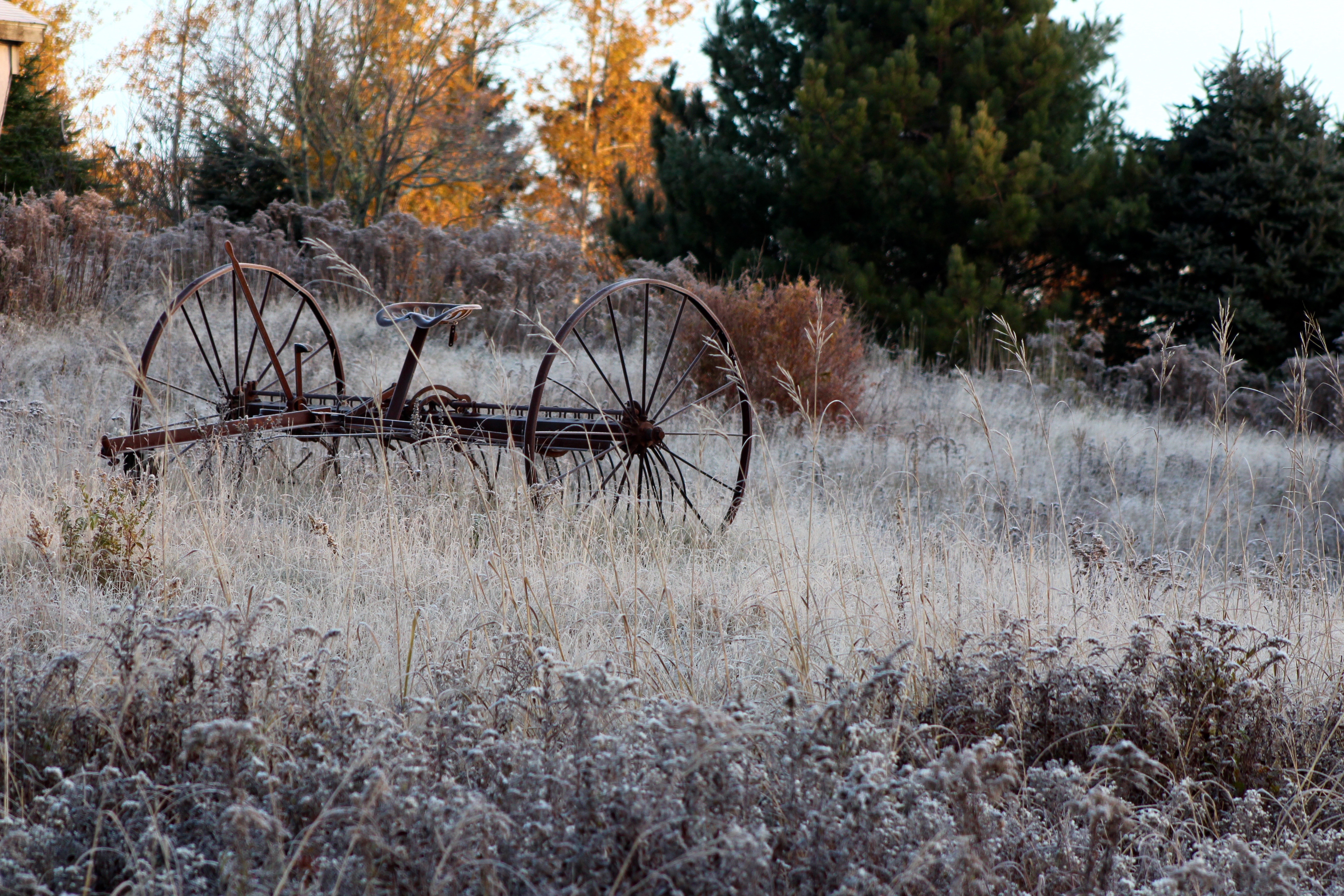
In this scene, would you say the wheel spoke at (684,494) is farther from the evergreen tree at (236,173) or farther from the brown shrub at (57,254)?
Result: the evergreen tree at (236,173)

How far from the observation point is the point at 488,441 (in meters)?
3.54

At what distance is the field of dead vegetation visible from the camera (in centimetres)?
145

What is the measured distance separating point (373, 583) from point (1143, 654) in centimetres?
219

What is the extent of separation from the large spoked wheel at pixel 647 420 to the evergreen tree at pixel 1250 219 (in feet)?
20.3

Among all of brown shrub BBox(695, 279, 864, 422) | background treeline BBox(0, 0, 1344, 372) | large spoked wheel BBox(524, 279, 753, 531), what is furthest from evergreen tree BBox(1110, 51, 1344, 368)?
large spoked wheel BBox(524, 279, 753, 531)

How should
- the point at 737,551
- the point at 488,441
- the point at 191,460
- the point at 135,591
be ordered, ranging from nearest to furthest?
the point at 135,591 < the point at 488,441 < the point at 737,551 < the point at 191,460

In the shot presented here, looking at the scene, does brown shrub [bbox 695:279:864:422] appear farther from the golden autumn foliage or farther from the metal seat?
the golden autumn foliage

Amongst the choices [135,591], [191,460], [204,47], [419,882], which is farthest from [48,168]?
[419,882]

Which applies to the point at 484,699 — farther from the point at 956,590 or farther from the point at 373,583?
the point at 956,590

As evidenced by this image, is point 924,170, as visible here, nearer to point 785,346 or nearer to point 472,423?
point 785,346

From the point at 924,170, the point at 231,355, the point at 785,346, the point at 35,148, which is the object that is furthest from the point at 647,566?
the point at 35,148

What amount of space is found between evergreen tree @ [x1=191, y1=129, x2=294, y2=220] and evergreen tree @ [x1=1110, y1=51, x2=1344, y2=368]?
12021 millimetres

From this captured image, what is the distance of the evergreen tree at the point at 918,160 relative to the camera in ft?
34.3

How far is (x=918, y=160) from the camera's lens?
1044cm
